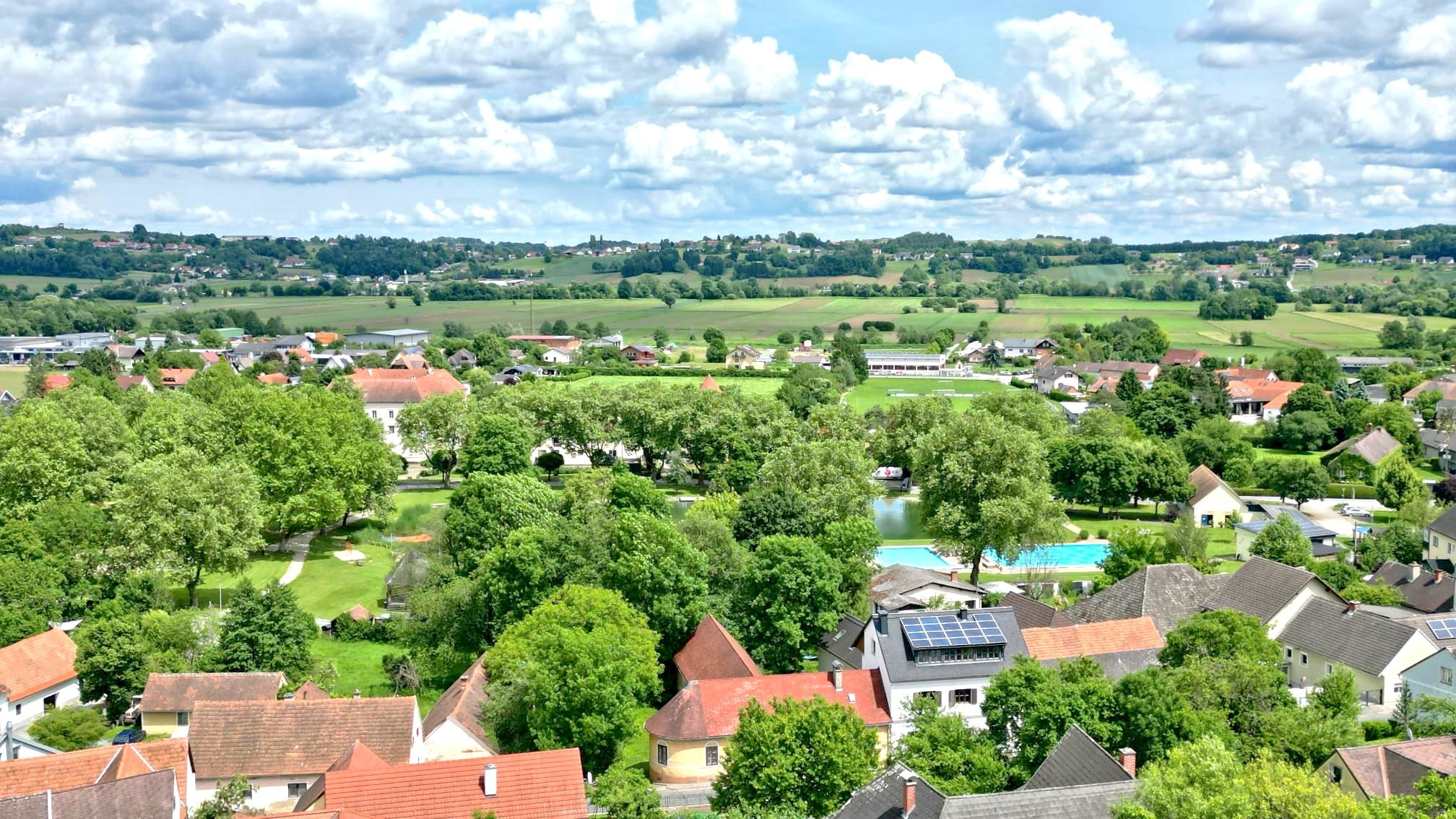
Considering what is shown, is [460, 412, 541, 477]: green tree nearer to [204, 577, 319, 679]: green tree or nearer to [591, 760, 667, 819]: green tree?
[204, 577, 319, 679]: green tree

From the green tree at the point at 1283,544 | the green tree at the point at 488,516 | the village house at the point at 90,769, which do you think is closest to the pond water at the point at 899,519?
the green tree at the point at 1283,544

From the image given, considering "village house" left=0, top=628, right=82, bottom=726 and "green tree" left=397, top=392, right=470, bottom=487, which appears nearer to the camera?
"village house" left=0, top=628, right=82, bottom=726

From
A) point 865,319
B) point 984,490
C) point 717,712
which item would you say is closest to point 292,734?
point 717,712

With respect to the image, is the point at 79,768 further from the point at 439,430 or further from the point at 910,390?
the point at 910,390

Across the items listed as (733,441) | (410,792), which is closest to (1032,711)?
(410,792)

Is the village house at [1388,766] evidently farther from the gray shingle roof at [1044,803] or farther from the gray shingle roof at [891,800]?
the gray shingle roof at [891,800]

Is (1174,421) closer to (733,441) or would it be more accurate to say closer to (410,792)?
(733,441)

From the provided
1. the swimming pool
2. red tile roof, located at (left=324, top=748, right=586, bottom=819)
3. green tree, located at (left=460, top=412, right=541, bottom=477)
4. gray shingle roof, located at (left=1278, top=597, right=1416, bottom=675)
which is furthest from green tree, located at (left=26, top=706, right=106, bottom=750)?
gray shingle roof, located at (left=1278, top=597, right=1416, bottom=675)
